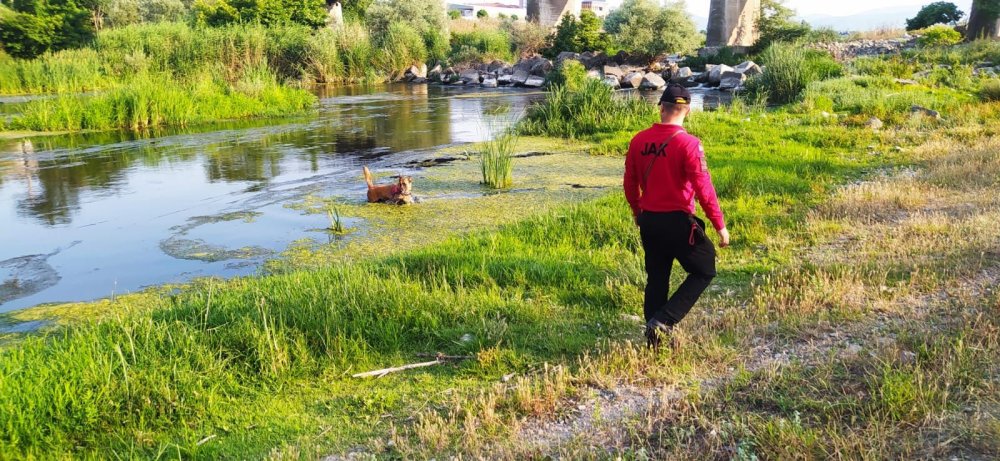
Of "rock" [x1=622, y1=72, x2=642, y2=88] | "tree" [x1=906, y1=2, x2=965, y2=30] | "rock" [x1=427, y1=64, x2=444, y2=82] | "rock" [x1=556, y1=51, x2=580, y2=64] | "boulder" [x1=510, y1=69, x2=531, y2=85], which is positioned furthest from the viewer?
"tree" [x1=906, y1=2, x2=965, y2=30]

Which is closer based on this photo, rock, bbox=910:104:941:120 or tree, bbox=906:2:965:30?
rock, bbox=910:104:941:120

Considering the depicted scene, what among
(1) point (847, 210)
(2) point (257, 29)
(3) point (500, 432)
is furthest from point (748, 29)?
(3) point (500, 432)

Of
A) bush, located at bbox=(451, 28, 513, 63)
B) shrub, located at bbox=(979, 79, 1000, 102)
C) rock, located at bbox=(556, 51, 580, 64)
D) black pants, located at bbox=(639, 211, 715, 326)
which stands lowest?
black pants, located at bbox=(639, 211, 715, 326)

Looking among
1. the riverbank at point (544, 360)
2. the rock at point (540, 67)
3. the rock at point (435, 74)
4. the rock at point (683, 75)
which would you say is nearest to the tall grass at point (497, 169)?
the riverbank at point (544, 360)

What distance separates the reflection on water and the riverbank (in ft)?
4.05

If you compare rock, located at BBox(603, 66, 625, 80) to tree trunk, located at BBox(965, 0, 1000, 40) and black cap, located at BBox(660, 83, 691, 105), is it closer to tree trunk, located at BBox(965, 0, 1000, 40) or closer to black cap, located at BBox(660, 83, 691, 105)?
tree trunk, located at BBox(965, 0, 1000, 40)

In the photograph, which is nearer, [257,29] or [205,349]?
[205,349]

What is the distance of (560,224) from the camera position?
737 cm

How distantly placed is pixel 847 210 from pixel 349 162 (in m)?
8.67

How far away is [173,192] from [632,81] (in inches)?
852

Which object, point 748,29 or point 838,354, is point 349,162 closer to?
point 838,354

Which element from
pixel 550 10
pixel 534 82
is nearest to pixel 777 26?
pixel 534 82

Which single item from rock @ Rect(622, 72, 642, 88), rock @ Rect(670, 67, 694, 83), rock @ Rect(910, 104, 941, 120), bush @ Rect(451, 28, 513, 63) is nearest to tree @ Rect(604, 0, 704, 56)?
rock @ Rect(670, 67, 694, 83)

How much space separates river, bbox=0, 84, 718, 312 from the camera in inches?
273
